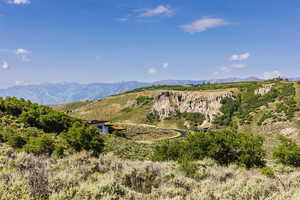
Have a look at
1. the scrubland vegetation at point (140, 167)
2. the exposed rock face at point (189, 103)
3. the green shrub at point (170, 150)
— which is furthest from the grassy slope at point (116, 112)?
the green shrub at point (170, 150)

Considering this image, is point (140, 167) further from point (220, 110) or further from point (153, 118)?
point (153, 118)

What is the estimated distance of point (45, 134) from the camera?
106ft

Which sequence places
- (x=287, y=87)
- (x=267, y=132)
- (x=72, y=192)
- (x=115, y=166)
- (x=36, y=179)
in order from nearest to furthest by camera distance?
(x=72, y=192), (x=36, y=179), (x=115, y=166), (x=267, y=132), (x=287, y=87)

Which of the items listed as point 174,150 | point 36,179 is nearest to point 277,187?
point 36,179

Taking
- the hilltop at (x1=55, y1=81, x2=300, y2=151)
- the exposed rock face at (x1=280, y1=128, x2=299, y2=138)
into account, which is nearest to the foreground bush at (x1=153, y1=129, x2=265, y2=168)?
the hilltop at (x1=55, y1=81, x2=300, y2=151)

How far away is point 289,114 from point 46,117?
86.7 meters

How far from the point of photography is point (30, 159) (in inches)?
347

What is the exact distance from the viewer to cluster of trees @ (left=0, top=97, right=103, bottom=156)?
19612mm

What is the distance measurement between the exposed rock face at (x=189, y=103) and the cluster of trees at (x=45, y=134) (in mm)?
96441

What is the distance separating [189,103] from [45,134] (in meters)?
112

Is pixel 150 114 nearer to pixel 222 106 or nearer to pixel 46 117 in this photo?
pixel 222 106

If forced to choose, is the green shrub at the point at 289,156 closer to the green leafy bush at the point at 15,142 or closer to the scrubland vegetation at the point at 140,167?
the scrubland vegetation at the point at 140,167

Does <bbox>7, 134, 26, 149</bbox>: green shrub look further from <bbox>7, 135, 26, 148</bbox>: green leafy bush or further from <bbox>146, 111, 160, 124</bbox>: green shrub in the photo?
<bbox>146, 111, 160, 124</bbox>: green shrub

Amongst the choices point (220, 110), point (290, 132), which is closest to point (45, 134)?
point (290, 132)
